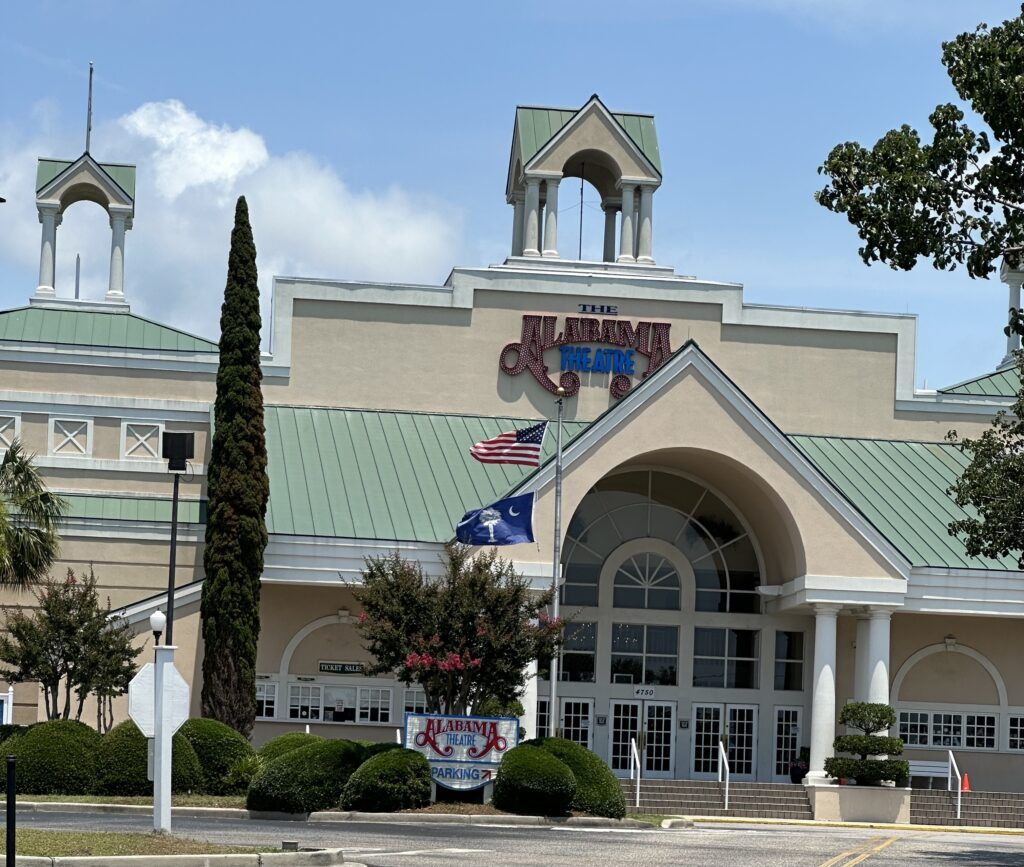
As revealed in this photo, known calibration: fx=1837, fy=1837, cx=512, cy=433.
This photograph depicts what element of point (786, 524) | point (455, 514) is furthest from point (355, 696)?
point (786, 524)

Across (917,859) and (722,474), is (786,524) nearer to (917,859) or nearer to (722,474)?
(722,474)

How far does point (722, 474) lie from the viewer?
44.2 meters

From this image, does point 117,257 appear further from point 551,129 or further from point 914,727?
point 914,727

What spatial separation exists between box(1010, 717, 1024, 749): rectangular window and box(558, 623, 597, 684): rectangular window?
10.5 m

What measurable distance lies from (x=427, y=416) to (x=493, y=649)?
15.8m

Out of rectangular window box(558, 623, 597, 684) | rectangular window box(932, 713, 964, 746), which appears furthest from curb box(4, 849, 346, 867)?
rectangular window box(932, 713, 964, 746)

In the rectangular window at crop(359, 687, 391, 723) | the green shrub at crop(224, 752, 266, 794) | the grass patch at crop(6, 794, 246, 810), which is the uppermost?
the rectangular window at crop(359, 687, 391, 723)

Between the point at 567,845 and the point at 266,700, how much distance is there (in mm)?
18282

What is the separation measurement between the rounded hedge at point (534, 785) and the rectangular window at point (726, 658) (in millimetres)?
14753

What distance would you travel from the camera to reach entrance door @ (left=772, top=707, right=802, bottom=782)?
45.7 metres

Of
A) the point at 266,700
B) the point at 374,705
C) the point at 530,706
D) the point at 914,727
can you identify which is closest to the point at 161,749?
the point at 530,706

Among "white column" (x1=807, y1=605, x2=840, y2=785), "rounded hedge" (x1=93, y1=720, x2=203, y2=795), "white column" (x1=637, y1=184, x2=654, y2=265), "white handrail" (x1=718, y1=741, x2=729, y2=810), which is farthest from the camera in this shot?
"white column" (x1=637, y1=184, x2=654, y2=265)

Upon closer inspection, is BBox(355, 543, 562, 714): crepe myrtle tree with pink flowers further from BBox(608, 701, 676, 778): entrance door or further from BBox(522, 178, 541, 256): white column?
BBox(522, 178, 541, 256): white column

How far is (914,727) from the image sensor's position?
4538 cm
